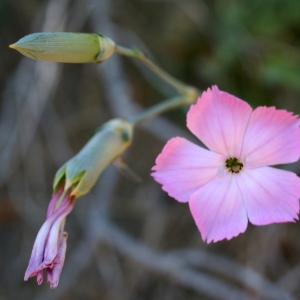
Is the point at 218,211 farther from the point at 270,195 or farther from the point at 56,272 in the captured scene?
the point at 56,272

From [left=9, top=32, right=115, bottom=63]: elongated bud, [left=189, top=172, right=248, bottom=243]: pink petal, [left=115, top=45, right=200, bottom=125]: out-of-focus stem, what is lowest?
[left=189, top=172, right=248, bottom=243]: pink petal

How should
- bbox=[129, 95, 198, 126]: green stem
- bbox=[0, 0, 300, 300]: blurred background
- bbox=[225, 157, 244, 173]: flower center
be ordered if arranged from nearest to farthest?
bbox=[225, 157, 244, 173]: flower center
bbox=[129, 95, 198, 126]: green stem
bbox=[0, 0, 300, 300]: blurred background

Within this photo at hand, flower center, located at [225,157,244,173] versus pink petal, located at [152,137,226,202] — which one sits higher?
flower center, located at [225,157,244,173]

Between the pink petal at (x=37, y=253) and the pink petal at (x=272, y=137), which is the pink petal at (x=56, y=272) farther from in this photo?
the pink petal at (x=272, y=137)

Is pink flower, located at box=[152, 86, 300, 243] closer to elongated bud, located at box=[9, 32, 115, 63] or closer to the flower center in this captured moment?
the flower center

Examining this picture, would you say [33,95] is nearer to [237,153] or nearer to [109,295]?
[109,295]

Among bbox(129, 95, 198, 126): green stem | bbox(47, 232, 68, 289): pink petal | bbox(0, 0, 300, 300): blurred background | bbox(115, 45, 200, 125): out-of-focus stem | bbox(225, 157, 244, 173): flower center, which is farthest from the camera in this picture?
bbox(0, 0, 300, 300): blurred background

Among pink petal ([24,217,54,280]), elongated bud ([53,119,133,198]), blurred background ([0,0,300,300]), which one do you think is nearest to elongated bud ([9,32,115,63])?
elongated bud ([53,119,133,198])

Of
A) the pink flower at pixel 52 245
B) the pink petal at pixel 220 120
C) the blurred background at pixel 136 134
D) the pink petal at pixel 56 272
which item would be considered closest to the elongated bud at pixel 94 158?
the pink flower at pixel 52 245
